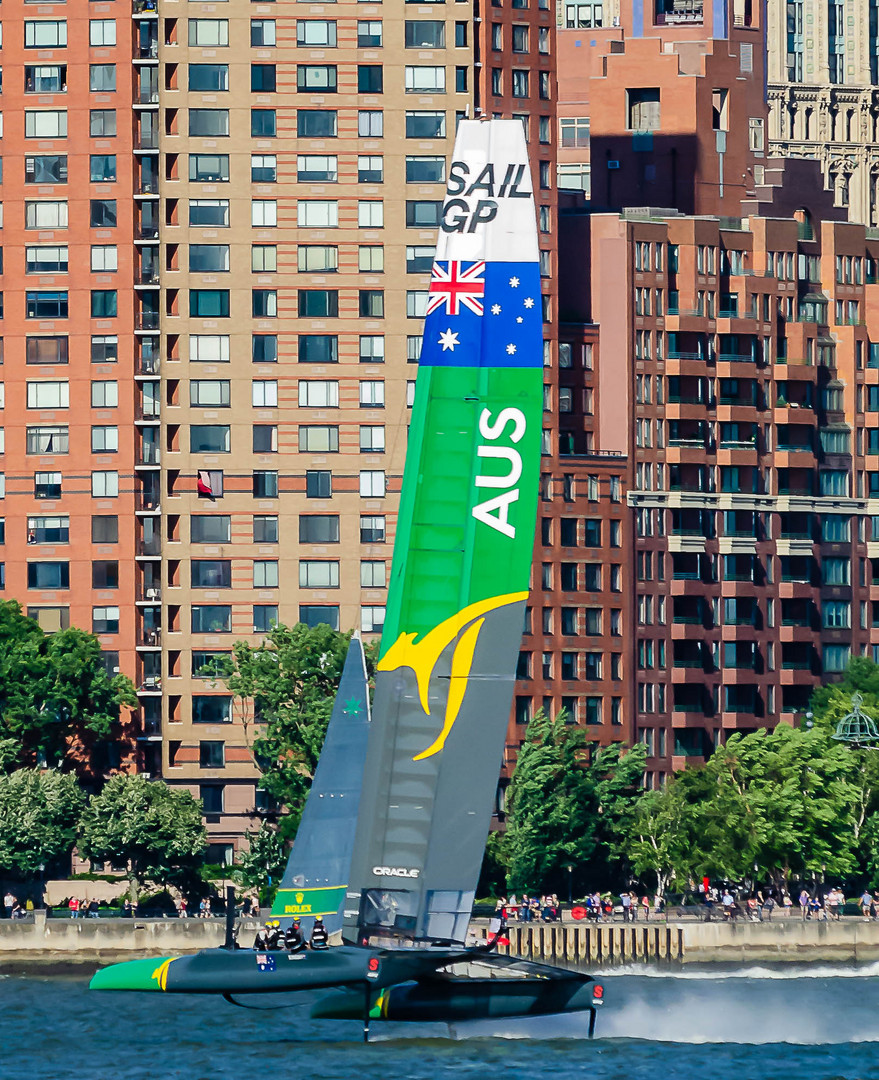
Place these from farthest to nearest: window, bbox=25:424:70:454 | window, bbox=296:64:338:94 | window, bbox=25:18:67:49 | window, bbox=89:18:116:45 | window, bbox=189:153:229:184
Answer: window, bbox=89:18:116:45 < window, bbox=25:18:67:49 < window, bbox=296:64:338:94 < window, bbox=189:153:229:184 < window, bbox=25:424:70:454

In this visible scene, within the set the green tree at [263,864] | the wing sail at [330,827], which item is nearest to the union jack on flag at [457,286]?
the wing sail at [330,827]

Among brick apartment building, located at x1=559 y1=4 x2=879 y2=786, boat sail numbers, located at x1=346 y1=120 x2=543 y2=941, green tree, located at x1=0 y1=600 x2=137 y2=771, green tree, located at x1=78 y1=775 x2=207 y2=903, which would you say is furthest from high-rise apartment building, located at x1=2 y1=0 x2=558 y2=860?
boat sail numbers, located at x1=346 y1=120 x2=543 y2=941

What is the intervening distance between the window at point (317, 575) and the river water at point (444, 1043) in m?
46.0

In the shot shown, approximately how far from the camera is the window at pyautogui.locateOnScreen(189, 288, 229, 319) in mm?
165500

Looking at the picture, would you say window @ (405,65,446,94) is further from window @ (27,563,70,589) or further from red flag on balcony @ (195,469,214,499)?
window @ (27,563,70,589)

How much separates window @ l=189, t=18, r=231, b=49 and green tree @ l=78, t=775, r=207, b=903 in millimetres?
44161

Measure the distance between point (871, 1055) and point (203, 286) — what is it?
274 feet

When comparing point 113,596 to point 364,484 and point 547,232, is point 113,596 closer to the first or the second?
point 364,484

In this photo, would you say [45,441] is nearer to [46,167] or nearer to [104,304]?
[104,304]

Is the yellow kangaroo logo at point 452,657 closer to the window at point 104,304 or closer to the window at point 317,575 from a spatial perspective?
the window at point 317,575

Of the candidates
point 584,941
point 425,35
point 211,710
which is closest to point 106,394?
point 211,710

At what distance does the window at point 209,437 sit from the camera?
16600 centimetres

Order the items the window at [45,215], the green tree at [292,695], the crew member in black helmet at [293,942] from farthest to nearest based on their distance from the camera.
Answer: the window at [45,215] → the green tree at [292,695] → the crew member in black helmet at [293,942]

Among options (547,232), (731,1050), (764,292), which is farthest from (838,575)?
(731,1050)
